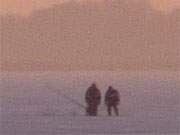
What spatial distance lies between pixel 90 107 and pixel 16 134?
4.34 meters

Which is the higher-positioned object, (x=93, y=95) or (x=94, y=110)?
(x=93, y=95)

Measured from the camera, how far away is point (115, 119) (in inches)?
630

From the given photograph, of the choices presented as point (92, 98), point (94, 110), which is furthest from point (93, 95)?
point (94, 110)

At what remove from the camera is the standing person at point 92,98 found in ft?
54.2

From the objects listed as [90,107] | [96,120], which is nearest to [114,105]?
[90,107]

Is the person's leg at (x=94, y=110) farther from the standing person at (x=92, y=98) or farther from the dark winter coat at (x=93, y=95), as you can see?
the dark winter coat at (x=93, y=95)

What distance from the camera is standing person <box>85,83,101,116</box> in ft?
54.2

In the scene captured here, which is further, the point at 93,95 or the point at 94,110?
the point at 94,110

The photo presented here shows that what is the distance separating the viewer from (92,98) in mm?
16578

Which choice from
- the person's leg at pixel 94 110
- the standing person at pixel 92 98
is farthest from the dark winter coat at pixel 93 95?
the person's leg at pixel 94 110

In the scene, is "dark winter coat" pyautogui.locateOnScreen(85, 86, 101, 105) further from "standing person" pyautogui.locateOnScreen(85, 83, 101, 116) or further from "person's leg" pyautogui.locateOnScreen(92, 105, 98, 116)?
"person's leg" pyautogui.locateOnScreen(92, 105, 98, 116)

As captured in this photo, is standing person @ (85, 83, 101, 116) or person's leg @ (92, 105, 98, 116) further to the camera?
person's leg @ (92, 105, 98, 116)

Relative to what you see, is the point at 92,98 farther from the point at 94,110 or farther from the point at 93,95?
the point at 94,110

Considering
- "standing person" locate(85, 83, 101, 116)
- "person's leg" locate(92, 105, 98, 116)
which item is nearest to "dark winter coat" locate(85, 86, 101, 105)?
"standing person" locate(85, 83, 101, 116)
